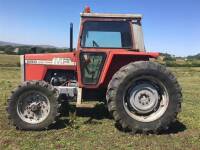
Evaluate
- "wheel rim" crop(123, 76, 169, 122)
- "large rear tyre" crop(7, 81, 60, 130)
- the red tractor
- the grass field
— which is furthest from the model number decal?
"wheel rim" crop(123, 76, 169, 122)

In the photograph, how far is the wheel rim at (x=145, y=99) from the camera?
7289 mm

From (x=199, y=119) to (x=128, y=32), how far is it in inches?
106

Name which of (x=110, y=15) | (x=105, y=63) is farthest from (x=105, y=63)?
(x=110, y=15)

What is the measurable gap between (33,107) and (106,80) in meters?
1.62

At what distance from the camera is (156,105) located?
24.1ft

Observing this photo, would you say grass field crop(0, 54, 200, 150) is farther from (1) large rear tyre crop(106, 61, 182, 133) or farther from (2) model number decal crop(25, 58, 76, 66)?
(2) model number decal crop(25, 58, 76, 66)

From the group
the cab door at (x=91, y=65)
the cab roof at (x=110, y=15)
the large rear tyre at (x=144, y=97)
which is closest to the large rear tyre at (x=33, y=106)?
the cab door at (x=91, y=65)

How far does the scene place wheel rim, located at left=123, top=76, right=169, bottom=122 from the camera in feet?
23.9

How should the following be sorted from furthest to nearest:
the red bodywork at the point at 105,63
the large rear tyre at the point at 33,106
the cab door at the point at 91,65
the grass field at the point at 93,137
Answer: the cab door at the point at 91,65 → the red bodywork at the point at 105,63 → the large rear tyre at the point at 33,106 → the grass field at the point at 93,137

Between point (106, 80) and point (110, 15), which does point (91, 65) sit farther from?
point (110, 15)

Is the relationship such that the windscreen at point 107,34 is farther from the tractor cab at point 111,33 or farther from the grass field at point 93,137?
the grass field at point 93,137

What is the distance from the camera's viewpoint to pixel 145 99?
24.0 ft

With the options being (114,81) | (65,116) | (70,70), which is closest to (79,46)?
(70,70)

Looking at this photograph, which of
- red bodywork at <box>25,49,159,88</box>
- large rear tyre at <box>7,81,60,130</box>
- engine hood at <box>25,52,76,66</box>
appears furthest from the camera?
engine hood at <box>25,52,76,66</box>
